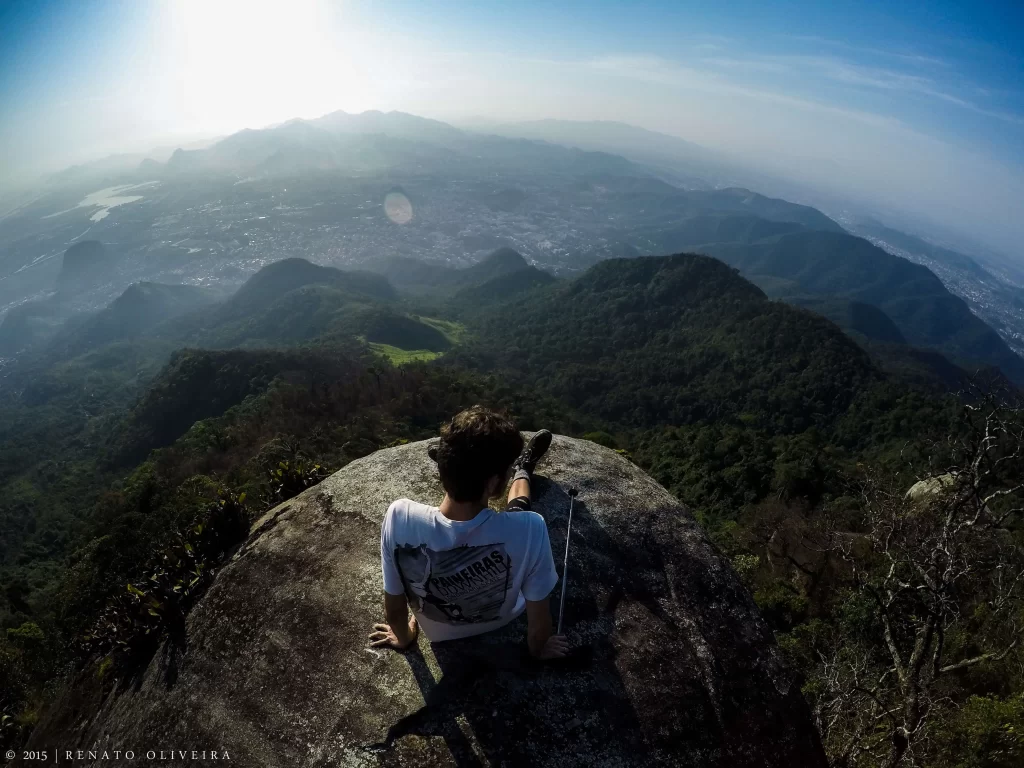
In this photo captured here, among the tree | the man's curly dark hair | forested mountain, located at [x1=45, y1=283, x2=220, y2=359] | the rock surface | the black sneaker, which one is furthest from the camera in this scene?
forested mountain, located at [x1=45, y1=283, x2=220, y2=359]

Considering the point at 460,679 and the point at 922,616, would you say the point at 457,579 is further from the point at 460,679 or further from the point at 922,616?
the point at 922,616

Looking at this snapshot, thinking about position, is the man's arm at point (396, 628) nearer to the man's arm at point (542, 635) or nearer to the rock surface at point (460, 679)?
the rock surface at point (460, 679)

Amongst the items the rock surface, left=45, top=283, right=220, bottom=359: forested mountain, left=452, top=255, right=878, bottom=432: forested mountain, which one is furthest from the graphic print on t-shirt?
left=45, top=283, right=220, bottom=359: forested mountain

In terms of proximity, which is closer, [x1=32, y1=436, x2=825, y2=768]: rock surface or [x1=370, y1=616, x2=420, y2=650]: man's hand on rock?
[x1=32, y1=436, x2=825, y2=768]: rock surface

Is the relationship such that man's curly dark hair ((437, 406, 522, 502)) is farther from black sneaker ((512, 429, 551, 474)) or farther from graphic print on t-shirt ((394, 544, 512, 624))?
black sneaker ((512, 429, 551, 474))

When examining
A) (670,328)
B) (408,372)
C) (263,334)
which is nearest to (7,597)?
(408,372)

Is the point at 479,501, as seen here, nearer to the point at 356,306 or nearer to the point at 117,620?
the point at 117,620

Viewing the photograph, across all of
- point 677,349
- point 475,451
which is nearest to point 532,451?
point 475,451
